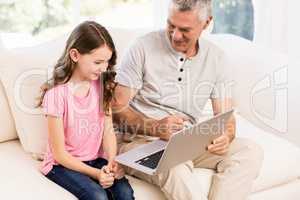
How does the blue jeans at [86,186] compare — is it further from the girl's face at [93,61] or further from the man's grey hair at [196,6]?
the man's grey hair at [196,6]

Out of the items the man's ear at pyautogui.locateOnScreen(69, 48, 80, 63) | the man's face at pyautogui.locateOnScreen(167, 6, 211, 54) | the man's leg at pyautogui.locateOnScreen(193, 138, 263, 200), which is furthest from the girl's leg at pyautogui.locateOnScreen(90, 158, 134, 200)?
the man's face at pyautogui.locateOnScreen(167, 6, 211, 54)

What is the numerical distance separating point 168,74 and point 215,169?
42 cm

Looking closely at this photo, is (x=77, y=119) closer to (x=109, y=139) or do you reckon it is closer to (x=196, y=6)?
(x=109, y=139)

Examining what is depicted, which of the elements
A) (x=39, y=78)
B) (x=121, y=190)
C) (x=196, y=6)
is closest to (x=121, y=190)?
(x=121, y=190)

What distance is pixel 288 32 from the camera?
293cm

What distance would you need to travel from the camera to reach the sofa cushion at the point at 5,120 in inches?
79.4

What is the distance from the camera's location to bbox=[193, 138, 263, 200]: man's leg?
182 cm

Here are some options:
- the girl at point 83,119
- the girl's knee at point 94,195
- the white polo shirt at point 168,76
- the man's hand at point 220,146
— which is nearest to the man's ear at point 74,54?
the girl at point 83,119

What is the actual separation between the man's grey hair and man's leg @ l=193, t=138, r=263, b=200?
535mm

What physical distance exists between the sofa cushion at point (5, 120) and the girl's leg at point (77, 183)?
0.39 meters

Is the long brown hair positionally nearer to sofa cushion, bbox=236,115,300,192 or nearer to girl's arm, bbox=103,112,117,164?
girl's arm, bbox=103,112,117,164

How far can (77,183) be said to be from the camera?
1672 millimetres

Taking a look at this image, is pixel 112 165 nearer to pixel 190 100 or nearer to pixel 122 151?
pixel 122 151

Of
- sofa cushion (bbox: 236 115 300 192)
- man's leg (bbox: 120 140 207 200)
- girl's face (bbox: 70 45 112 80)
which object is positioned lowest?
sofa cushion (bbox: 236 115 300 192)
